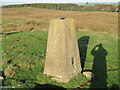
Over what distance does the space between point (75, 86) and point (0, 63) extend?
238 inches

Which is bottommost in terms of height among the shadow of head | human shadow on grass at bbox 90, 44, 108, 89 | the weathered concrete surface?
human shadow on grass at bbox 90, 44, 108, 89

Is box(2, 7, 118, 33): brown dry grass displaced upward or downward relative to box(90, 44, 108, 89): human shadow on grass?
upward

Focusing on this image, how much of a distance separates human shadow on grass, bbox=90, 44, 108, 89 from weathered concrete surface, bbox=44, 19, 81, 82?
140 centimetres

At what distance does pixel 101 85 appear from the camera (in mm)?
8375

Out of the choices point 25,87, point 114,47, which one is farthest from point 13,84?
point 114,47

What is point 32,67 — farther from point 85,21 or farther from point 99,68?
point 85,21

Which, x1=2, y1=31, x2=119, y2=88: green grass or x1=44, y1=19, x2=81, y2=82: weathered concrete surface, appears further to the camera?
x1=2, y1=31, x2=119, y2=88: green grass

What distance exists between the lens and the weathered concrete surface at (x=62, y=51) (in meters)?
8.05

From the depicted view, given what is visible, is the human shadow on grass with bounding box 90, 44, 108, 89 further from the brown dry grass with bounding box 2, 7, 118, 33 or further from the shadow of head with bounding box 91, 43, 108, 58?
the brown dry grass with bounding box 2, 7, 118, 33

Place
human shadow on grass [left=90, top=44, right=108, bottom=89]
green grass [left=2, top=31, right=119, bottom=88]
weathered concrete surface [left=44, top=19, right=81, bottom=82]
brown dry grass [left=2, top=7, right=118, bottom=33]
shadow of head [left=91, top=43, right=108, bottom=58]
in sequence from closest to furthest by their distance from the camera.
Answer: weathered concrete surface [left=44, top=19, right=81, bottom=82] < green grass [left=2, top=31, right=119, bottom=88] < human shadow on grass [left=90, top=44, right=108, bottom=89] < shadow of head [left=91, top=43, right=108, bottom=58] < brown dry grass [left=2, top=7, right=118, bottom=33]

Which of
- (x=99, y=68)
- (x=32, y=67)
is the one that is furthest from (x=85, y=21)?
(x=32, y=67)

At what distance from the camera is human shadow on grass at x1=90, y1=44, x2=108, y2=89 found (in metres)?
8.56

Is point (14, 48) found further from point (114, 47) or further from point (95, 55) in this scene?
point (114, 47)

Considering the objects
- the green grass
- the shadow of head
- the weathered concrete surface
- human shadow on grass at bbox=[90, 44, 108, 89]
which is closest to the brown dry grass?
the shadow of head
